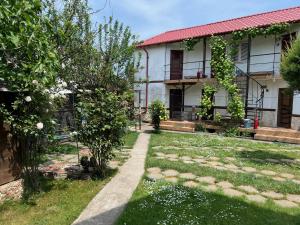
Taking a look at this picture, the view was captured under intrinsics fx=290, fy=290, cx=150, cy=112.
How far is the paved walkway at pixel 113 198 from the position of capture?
4.29 m

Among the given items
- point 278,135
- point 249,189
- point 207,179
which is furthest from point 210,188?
point 278,135

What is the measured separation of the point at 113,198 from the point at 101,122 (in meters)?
1.60

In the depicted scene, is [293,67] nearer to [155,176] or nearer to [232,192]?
[232,192]

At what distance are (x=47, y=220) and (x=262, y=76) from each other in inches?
539

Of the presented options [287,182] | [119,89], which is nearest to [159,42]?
[119,89]

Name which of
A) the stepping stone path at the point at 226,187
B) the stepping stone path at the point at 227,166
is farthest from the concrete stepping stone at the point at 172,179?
the stepping stone path at the point at 227,166

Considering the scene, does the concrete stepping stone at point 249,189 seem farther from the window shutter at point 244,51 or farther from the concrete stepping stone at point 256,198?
the window shutter at point 244,51

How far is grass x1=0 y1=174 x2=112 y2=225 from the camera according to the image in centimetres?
433

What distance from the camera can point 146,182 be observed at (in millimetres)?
6016

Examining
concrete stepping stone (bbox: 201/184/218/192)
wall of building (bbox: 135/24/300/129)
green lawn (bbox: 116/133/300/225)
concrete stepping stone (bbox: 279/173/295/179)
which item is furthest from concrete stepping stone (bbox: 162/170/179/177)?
wall of building (bbox: 135/24/300/129)

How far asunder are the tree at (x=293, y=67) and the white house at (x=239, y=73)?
565cm

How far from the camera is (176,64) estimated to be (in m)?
21.1

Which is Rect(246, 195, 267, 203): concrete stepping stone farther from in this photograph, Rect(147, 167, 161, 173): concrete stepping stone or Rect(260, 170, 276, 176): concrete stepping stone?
Rect(147, 167, 161, 173): concrete stepping stone

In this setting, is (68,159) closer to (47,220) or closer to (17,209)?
(17,209)
